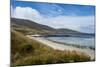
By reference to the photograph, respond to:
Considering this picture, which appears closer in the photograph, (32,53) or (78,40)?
(32,53)

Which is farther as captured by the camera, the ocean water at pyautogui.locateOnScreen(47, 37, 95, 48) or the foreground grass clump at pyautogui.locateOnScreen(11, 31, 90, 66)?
the ocean water at pyautogui.locateOnScreen(47, 37, 95, 48)

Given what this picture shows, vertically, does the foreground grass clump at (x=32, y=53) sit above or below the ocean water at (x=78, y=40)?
below

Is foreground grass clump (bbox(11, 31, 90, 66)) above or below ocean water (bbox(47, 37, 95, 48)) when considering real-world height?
below

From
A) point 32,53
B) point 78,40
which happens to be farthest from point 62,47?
point 32,53

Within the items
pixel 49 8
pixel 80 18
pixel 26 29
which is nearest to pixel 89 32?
pixel 80 18

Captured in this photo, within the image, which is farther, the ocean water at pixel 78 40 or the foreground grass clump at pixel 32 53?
the ocean water at pixel 78 40

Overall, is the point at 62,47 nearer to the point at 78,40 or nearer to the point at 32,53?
the point at 78,40

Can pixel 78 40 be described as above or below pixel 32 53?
above

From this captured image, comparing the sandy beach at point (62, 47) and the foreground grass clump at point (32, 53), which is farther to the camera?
the sandy beach at point (62, 47)

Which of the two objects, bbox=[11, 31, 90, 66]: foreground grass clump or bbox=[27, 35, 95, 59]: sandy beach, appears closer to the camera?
bbox=[11, 31, 90, 66]: foreground grass clump
